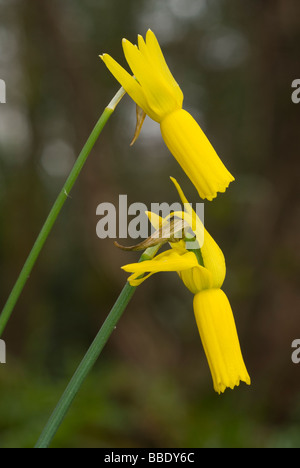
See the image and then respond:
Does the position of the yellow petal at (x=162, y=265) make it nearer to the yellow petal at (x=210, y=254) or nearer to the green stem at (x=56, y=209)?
the yellow petal at (x=210, y=254)

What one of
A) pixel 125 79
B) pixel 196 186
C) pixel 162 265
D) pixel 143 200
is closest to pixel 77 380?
pixel 162 265

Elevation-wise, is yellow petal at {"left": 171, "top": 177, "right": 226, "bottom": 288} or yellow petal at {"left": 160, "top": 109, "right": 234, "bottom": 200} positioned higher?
yellow petal at {"left": 160, "top": 109, "right": 234, "bottom": 200}

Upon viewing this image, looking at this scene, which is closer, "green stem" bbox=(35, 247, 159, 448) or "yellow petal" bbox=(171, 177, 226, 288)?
"green stem" bbox=(35, 247, 159, 448)

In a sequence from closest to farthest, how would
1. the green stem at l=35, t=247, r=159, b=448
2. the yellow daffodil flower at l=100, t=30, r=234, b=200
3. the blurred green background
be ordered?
1. the green stem at l=35, t=247, r=159, b=448
2. the yellow daffodil flower at l=100, t=30, r=234, b=200
3. the blurred green background

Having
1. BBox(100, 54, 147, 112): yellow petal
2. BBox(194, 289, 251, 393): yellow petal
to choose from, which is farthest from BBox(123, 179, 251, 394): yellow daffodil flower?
BBox(100, 54, 147, 112): yellow petal

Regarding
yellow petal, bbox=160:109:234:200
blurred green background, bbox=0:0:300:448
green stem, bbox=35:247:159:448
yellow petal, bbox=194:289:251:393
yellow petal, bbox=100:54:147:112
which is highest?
blurred green background, bbox=0:0:300:448

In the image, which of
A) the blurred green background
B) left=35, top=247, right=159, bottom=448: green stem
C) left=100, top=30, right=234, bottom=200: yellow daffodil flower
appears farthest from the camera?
the blurred green background

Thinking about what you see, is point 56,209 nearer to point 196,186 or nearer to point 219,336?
point 196,186

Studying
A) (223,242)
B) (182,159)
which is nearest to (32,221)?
(223,242)

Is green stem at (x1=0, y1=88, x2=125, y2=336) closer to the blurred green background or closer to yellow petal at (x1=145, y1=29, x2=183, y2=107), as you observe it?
yellow petal at (x1=145, y1=29, x2=183, y2=107)
